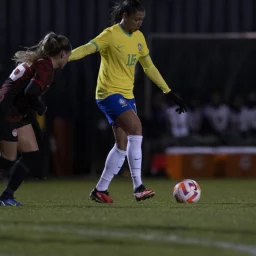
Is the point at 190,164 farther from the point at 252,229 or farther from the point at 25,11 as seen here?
the point at 252,229

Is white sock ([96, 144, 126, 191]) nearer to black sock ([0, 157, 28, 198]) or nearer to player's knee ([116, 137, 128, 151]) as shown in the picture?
player's knee ([116, 137, 128, 151])

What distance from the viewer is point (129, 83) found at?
9781 mm

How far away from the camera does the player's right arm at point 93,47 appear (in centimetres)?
941

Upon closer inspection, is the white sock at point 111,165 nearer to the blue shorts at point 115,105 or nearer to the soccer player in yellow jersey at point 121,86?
the soccer player in yellow jersey at point 121,86

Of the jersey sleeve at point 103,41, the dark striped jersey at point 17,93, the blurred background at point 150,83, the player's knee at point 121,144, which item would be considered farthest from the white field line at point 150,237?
the blurred background at point 150,83

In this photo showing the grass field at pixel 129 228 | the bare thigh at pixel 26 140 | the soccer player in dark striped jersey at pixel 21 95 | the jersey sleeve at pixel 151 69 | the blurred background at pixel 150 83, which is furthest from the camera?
the blurred background at pixel 150 83

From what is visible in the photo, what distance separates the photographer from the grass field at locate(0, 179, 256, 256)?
5836 mm

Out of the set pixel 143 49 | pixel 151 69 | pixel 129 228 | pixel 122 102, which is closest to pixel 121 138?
pixel 122 102

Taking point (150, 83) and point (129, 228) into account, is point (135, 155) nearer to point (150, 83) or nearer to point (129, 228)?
point (129, 228)

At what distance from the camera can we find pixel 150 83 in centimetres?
1884

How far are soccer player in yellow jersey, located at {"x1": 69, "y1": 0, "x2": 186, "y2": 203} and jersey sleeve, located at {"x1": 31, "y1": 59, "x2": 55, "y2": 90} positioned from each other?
29.3 inches

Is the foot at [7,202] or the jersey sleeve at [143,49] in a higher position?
the jersey sleeve at [143,49]

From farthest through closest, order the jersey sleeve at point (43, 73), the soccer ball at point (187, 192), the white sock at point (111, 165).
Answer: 1. the white sock at point (111, 165)
2. the soccer ball at point (187, 192)
3. the jersey sleeve at point (43, 73)

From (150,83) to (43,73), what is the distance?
10295mm
